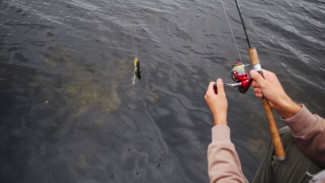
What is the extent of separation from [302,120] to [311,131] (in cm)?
12

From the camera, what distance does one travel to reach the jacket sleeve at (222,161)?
1812 millimetres

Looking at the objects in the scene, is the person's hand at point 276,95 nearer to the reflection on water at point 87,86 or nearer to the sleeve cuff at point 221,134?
the sleeve cuff at point 221,134

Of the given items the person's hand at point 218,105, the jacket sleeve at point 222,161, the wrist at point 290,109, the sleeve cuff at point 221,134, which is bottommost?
the jacket sleeve at point 222,161

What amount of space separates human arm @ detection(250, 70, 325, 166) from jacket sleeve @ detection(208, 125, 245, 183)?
0.52 meters

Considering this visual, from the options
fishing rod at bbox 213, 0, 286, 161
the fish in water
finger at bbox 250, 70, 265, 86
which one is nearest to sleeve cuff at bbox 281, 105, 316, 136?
fishing rod at bbox 213, 0, 286, 161

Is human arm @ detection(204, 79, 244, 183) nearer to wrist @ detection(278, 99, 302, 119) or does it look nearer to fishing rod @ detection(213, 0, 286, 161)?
fishing rod @ detection(213, 0, 286, 161)

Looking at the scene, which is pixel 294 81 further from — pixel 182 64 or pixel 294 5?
pixel 294 5

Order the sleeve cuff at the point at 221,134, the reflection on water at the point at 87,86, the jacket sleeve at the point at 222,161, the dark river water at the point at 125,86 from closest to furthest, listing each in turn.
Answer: the jacket sleeve at the point at 222,161
the sleeve cuff at the point at 221,134
the dark river water at the point at 125,86
the reflection on water at the point at 87,86

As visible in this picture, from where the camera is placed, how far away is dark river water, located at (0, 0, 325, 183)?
4383 mm

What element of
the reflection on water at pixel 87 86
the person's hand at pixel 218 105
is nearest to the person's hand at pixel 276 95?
the person's hand at pixel 218 105

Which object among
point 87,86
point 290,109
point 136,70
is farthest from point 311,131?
point 87,86

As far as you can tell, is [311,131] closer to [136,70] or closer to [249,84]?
[249,84]

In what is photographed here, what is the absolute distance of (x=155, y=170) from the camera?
4.35 m

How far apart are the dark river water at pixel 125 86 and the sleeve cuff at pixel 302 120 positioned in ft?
8.53
